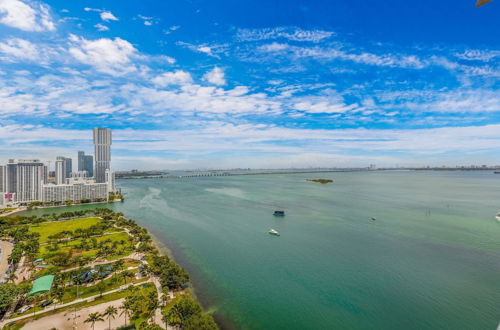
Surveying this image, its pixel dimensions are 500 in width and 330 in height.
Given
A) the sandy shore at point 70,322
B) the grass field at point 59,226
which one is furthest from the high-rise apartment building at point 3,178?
the sandy shore at point 70,322

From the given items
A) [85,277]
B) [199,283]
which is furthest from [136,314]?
[85,277]

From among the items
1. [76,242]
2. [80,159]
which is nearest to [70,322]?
[76,242]

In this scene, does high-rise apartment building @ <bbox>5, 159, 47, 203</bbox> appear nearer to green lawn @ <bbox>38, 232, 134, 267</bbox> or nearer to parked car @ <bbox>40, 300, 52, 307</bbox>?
green lawn @ <bbox>38, 232, 134, 267</bbox>

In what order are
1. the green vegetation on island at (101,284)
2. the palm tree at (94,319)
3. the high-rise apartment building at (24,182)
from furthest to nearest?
1. the high-rise apartment building at (24,182)
2. the green vegetation on island at (101,284)
3. the palm tree at (94,319)

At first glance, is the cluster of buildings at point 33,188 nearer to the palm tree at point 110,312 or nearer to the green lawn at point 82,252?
the green lawn at point 82,252

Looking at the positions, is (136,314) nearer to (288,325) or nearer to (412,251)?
(288,325)

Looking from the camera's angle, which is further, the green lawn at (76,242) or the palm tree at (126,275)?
the green lawn at (76,242)
